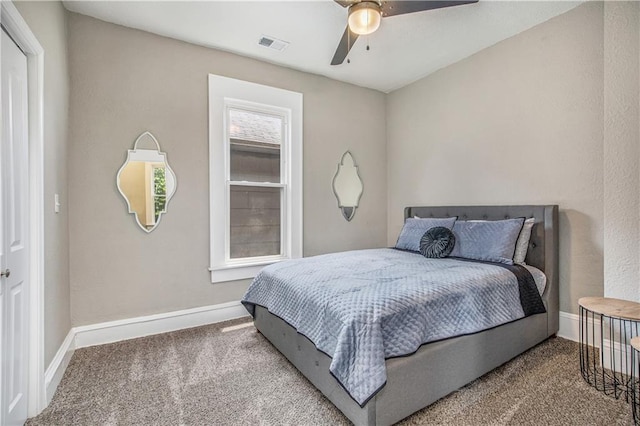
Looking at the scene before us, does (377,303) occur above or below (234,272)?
above

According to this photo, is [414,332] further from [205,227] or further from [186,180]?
[186,180]

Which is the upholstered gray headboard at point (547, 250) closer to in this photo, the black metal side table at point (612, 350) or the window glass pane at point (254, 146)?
the black metal side table at point (612, 350)

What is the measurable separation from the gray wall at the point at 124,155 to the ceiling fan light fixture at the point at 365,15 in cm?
172

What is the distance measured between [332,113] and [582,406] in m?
3.64

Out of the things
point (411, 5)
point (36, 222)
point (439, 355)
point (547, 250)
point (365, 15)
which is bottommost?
point (439, 355)

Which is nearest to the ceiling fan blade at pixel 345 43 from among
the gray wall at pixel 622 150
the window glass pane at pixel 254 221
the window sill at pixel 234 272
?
the window glass pane at pixel 254 221

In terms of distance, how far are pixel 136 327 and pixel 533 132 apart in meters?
4.25

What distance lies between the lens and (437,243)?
297cm

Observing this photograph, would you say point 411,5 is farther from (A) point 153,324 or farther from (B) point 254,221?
(A) point 153,324

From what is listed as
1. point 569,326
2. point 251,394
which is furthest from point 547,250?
point 251,394

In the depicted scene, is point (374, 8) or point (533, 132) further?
point (533, 132)

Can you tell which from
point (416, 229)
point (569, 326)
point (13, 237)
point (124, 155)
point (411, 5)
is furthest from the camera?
point (416, 229)

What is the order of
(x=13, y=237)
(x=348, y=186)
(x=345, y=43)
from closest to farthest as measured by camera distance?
(x=13, y=237) → (x=345, y=43) → (x=348, y=186)

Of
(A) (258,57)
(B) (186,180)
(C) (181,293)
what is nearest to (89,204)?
(B) (186,180)
